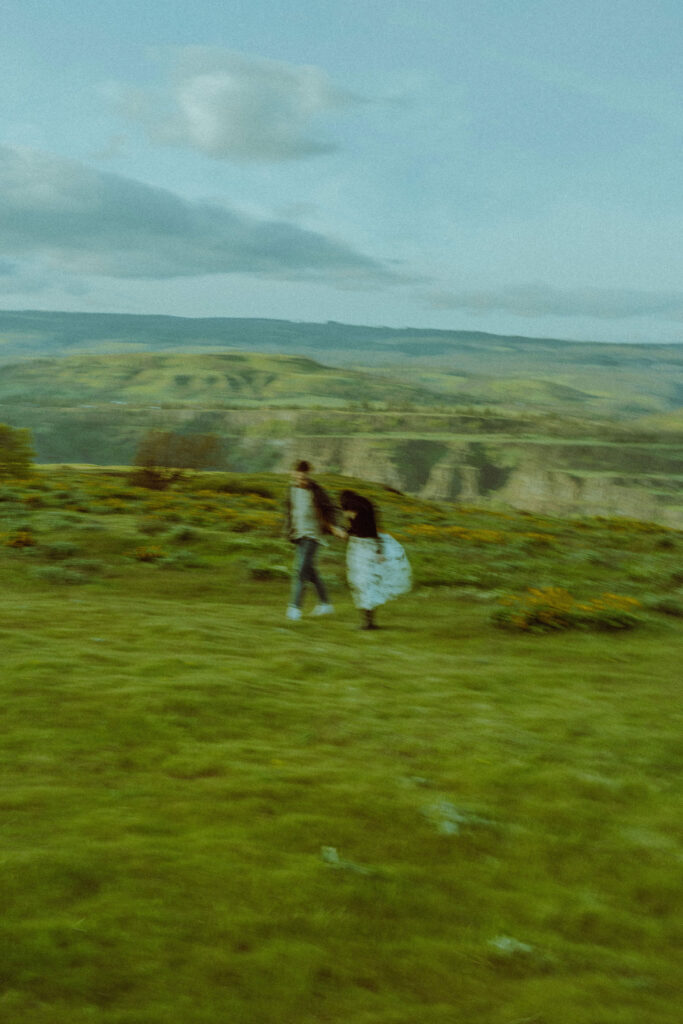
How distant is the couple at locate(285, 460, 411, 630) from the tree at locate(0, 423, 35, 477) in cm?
2449

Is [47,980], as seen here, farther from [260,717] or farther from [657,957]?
[260,717]

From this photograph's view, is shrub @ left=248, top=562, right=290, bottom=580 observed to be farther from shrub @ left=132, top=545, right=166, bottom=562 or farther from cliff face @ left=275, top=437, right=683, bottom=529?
cliff face @ left=275, top=437, right=683, bottom=529

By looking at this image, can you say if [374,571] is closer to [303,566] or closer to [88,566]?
[303,566]

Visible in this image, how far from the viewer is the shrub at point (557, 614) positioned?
15.4m

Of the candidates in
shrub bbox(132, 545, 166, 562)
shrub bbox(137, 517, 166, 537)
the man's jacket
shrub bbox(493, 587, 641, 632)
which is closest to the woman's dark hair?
the man's jacket

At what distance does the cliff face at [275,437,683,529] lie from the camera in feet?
378

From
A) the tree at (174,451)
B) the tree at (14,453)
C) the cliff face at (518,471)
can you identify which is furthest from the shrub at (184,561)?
the cliff face at (518,471)

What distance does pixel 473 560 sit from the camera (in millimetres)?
22406

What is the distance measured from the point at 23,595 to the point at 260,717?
7948 millimetres

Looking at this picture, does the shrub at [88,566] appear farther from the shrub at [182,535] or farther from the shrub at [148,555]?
the shrub at [182,535]

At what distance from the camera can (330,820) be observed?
6.38m

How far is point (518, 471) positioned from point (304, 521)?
122116 millimetres

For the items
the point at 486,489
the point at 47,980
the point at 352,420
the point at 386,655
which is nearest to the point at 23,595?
the point at 386,655

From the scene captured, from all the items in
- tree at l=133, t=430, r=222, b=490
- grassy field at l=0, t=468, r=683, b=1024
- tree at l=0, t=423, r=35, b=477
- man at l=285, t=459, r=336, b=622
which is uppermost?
man at l=285, t=459, r=336, b=622
